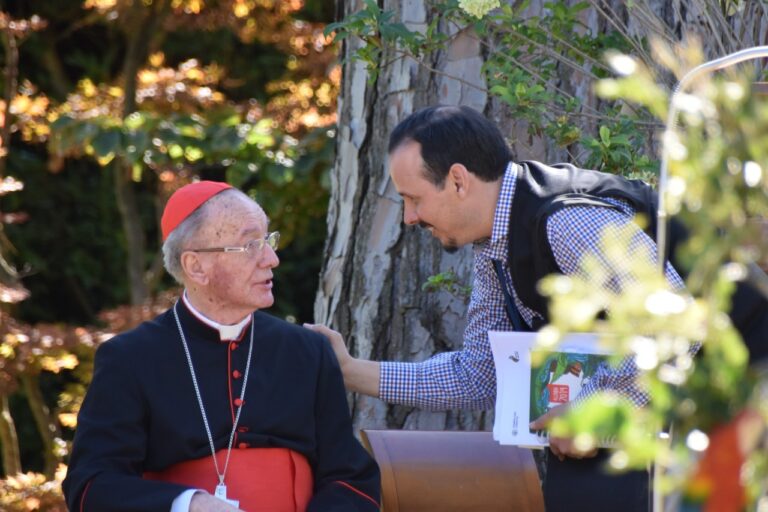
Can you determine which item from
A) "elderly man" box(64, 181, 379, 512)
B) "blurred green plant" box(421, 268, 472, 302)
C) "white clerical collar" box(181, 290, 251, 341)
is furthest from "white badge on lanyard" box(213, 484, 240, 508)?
"blurred green plant" box(421, 268, 472, 302)

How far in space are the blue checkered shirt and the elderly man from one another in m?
0.25

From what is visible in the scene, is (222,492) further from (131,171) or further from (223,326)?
(131,171)

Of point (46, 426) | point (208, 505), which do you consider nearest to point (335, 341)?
point (208, 505)

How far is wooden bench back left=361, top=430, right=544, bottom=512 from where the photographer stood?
327cm

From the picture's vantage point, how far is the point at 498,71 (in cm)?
375

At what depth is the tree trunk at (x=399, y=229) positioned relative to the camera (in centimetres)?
417

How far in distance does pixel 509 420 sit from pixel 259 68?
5424 millimetres

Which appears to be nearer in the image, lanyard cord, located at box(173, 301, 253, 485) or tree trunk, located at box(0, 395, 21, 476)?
lanyard cord, located at box(173, 301, 253, 485)

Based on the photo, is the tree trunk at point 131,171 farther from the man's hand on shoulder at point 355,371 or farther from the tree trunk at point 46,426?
the man's hand on shoulder at point 355,371

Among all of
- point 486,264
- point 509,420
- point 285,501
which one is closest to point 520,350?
point 509,420

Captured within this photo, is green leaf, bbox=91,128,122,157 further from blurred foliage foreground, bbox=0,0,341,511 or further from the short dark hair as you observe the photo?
the short dark hair

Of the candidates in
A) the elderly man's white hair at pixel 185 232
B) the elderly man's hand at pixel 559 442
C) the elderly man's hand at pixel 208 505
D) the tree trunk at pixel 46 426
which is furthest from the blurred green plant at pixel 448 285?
the tree trunk at pixel 46 426

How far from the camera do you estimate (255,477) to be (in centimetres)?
309

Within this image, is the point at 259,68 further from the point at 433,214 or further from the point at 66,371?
the point at 433,214
